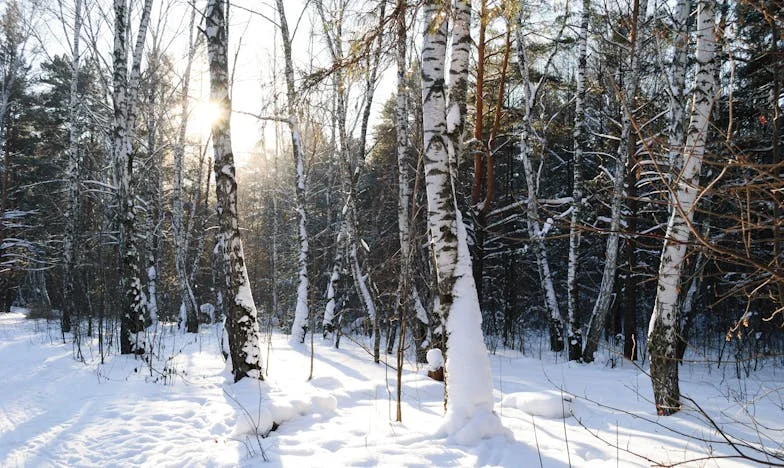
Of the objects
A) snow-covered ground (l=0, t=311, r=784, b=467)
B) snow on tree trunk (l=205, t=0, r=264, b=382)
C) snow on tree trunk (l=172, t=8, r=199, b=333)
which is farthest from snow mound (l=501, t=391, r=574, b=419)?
snow on tree trunk (l=172, t=8, r=199, b=333)

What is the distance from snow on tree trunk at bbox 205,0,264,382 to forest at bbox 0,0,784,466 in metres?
0.03

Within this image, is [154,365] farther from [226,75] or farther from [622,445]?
[622,445]

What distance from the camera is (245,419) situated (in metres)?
4.34

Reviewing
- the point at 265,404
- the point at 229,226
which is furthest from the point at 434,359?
the point at 229,226

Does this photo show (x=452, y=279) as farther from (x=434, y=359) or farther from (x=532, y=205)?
(x=532, y=205)

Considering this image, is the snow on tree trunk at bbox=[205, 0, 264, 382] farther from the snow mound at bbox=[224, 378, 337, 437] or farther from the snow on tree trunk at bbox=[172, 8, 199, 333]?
the snow on tree trunk at bbox=[172, 8, 199, 333]

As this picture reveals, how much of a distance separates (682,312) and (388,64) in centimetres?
877

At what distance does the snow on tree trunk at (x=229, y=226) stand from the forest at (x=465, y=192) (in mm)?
31

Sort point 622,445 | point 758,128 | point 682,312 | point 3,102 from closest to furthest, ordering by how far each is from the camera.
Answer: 1. point 622,445
2. point 682,312
3. point 758,128
4. point 3,102

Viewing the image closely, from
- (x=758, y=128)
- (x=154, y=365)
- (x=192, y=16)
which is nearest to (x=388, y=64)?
(x=154, y=365)

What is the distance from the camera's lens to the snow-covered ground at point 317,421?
12.2 ft

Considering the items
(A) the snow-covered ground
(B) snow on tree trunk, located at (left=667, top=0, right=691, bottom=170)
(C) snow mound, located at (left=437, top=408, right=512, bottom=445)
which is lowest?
(A) the snow-covered ground

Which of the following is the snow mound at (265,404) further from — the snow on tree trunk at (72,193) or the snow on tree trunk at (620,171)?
the snow on tree trunk at (72,193)

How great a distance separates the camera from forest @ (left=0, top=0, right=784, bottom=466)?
4.04 metres
